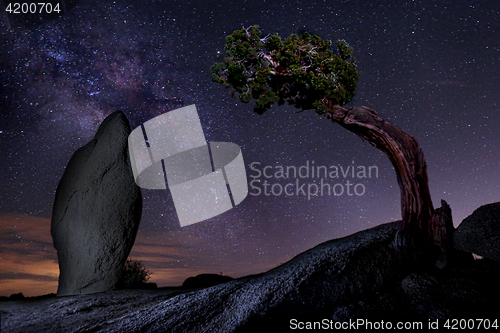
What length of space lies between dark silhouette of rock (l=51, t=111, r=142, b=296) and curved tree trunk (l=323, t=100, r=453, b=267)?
298 inches

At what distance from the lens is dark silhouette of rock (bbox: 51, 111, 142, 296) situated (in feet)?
36.7

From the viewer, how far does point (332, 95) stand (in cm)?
999

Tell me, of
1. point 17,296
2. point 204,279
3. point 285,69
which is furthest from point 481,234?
point 17,296

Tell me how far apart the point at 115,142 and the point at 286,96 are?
18.5ft

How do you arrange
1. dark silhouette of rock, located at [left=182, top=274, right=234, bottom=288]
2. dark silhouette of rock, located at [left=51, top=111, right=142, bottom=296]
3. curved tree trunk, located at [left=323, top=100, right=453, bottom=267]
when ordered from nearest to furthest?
curved tree trunk, located at [left=323, top=100, right=453, bottom=267] → dark silhouette of rock, located at [left=51, top=111, right=142, bottom=296] → dark silhouette of rock, located at [left=182, top=274, right=234, bottom=288]

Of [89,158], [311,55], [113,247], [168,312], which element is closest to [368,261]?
[168,312]

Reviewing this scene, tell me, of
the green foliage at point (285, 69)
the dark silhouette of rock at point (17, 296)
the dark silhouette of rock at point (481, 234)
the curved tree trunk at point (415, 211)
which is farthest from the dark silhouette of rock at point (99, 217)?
the dark silhouette of rock at point (481, 234)

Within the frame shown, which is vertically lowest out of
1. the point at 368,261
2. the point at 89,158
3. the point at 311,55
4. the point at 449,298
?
the point at 449,298

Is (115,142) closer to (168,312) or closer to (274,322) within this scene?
(168,312)

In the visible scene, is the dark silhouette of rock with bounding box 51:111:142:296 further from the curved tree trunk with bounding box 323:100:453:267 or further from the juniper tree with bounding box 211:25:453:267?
the curved tree trunk with bounding box 323:100:453:267

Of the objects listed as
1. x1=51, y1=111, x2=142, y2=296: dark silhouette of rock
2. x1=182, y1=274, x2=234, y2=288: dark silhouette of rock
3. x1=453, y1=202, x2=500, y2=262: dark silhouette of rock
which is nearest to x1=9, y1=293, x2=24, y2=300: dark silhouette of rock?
x1=51, y1=111, x2=142, y2=296: dark silhouette of rock

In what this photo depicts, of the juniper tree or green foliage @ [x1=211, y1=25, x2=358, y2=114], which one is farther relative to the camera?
green foliage @ [x1=211, y1=25, x2=358, y2=114]

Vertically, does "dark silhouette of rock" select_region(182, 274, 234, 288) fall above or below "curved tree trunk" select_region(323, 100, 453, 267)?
below

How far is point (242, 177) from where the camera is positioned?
12.5 m
